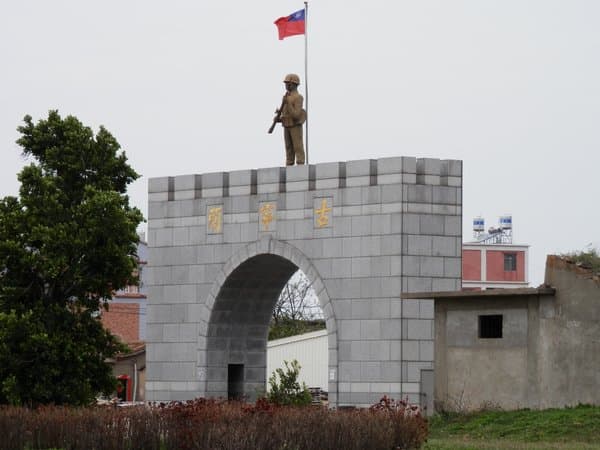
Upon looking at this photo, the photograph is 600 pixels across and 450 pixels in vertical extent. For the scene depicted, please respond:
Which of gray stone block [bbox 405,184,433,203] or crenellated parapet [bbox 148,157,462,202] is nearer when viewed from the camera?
gray stone block [bbox 405,184,433,203]

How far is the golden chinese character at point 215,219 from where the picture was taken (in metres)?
27.7

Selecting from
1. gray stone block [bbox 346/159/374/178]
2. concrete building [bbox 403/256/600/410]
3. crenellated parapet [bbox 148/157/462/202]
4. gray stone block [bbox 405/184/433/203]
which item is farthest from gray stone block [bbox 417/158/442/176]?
concrete building [bbox 403/256/600/410]

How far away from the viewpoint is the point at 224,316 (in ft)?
91.7

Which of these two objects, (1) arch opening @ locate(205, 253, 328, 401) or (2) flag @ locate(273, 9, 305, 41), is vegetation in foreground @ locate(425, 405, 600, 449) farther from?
(2) flag @ locate(273, 9, 305, 41)

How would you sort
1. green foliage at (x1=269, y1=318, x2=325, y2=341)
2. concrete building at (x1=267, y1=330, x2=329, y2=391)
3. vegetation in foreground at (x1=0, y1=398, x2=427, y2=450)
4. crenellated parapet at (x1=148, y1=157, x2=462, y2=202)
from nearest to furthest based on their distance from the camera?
vegetation in foreground at (x1=0, y1=398, x2=427, y2=450) → crenellated parapet at (x1=148, y1=157, x2=462, y2=202) → concrete building at (x1=267, y1=330, x2=329, y2=391) → green foliage at (x1=269, y1=318, x2=325, y2=341)

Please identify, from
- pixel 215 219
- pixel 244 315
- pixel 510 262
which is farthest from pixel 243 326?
pixel 510 262

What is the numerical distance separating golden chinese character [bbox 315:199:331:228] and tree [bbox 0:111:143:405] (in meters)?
3.29

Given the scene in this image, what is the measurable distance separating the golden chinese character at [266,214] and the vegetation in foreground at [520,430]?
18.4 ft

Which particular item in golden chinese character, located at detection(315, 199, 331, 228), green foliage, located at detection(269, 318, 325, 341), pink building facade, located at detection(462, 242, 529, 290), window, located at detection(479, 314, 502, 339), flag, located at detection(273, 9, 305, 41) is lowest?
window, located at detection(479, 314, 502, 339)

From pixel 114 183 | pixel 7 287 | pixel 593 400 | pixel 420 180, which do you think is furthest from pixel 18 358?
pixel 593 400

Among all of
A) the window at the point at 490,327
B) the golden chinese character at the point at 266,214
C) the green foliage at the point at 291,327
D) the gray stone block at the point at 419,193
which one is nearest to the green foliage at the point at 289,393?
the golden chinese character at the point at 266,214

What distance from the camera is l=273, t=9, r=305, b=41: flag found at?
27938mm

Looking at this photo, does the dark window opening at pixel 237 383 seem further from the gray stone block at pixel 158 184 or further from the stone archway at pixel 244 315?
the gray stone block at pixel 158 184

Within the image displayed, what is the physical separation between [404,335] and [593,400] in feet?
13.7
